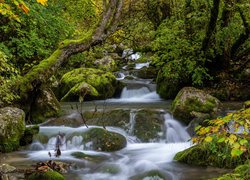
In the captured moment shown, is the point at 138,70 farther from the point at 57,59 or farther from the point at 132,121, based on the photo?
the point at 57,59

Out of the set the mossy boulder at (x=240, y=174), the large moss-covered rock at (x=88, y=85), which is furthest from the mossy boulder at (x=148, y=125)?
Answer: the mossy boulder at (x=240, y=174)

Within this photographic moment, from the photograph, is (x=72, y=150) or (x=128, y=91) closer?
(x=72, y=150)

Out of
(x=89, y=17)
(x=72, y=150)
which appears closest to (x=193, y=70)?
(x=72, y=150)

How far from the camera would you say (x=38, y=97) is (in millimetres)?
11203

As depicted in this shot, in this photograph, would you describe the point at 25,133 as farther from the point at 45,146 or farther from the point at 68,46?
the point at 68,46

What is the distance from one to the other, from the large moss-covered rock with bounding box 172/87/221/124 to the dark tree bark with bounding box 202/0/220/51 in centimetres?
327

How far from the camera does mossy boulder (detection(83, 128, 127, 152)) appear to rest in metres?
8.27

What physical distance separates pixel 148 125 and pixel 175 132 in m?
0.78

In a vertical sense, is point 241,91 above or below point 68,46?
below

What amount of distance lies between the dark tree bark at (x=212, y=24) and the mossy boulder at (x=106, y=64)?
6880mm

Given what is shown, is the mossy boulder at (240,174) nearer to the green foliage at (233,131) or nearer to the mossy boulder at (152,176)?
the green foliage at (233,131)

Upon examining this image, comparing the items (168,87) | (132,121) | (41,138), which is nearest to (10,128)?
(41,138)

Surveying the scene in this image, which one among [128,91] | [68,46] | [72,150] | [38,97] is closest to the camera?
[72,150]

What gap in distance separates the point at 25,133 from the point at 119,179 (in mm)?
3300
